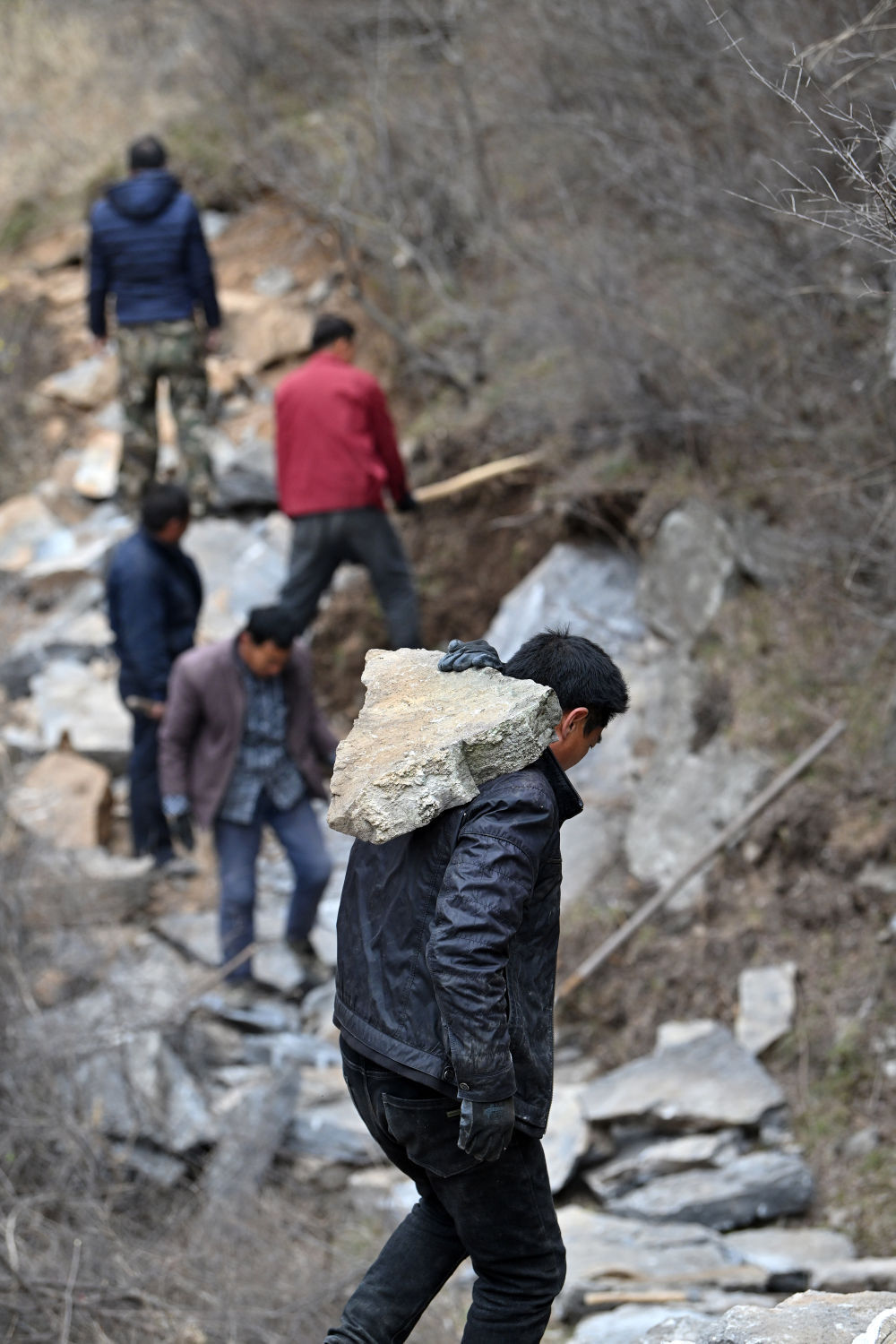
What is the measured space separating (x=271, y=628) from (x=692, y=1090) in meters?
2.25

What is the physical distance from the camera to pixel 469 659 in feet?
9.30

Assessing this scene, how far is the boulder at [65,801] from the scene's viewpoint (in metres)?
7.38

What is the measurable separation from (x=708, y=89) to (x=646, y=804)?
4.05 metres

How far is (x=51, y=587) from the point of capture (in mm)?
9992

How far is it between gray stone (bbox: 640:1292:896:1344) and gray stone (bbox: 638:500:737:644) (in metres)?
4.55

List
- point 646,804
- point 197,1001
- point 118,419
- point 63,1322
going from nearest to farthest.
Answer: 1. point 63,1322
2. point 197,1001
3. point 646,804
4. point 118,419

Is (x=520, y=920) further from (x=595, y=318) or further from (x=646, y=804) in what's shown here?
(x=595, y=318)

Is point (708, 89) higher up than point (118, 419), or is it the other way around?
point (708, 89)

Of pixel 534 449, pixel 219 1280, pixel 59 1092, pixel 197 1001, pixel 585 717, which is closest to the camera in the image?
pixel 585 717

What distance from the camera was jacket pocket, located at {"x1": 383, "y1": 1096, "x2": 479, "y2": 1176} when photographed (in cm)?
260

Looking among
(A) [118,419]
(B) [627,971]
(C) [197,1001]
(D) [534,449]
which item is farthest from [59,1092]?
(A) [118,419]

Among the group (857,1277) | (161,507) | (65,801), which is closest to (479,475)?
(161,507)

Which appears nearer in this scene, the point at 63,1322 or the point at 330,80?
the point at 63,1322

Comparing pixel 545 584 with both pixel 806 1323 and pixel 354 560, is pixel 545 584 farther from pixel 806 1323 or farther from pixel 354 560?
pixel 806 1323
